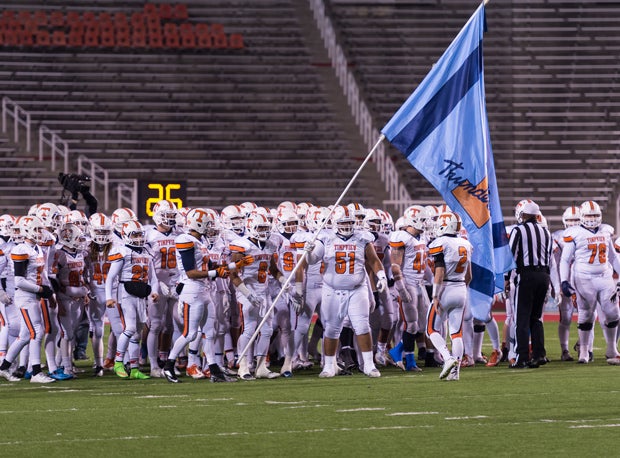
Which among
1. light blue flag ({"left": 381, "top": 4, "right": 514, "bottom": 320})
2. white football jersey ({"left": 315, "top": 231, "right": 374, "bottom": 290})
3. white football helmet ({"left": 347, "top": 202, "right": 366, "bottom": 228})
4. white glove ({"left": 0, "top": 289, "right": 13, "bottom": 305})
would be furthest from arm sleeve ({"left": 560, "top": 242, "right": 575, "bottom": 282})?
white glove ({"left": 0, "top": 289, "right": 13, "bottom": 305})

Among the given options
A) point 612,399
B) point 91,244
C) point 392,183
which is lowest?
point 612,399

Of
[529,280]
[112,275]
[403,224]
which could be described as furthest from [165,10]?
[529,280]

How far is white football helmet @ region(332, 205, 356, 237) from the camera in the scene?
42.5ft

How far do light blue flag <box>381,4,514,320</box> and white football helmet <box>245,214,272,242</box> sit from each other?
1.74 metres

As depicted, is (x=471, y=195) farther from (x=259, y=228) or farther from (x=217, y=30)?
(x=217, y=30)

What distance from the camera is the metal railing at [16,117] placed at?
26305mm

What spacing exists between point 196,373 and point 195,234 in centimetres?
138

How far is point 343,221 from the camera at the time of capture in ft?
42.5

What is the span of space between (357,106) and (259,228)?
1576 centimetres

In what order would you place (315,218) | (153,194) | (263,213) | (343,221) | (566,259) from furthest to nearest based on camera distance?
(153,194)
(315,218)
(566,259)
(263,213)
(343,221)

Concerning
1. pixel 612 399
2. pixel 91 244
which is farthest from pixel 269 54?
pixel 612 399

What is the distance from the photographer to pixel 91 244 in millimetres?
13828

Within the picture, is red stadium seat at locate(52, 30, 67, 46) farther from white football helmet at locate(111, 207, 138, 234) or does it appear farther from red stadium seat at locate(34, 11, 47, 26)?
white football helmet at locate(111, 207, 138, 234)

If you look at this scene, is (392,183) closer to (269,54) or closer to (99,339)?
(269,54)
